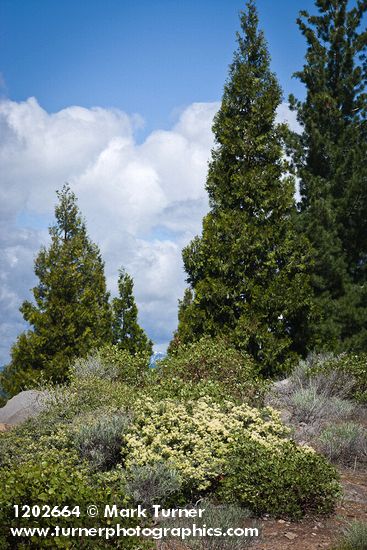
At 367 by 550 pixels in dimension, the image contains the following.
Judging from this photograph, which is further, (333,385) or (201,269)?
(201,269)

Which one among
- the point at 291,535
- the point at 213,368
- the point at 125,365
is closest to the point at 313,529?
the point at 291,535

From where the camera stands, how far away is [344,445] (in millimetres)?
8156

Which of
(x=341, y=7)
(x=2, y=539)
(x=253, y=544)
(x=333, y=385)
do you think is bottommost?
(x=253, y=544)

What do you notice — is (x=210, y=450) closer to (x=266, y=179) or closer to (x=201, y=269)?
(x=201, y=269)

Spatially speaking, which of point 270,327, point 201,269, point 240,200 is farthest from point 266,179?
point 270,327

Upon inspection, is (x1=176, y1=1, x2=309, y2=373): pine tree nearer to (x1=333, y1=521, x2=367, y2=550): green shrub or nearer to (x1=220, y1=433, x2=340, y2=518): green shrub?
(x1=220, y1=433, x2=340, y2=518): green shrub

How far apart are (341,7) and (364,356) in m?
11.0

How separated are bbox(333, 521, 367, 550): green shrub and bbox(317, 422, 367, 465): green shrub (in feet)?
9.21

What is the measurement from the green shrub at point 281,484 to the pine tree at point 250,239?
6.27 metres

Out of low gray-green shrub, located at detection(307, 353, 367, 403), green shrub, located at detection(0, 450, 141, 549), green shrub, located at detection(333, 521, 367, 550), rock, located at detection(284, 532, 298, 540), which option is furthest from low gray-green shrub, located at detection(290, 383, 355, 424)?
green shrub, located at detection(0, 450, 141, 549)

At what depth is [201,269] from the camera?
1386cm

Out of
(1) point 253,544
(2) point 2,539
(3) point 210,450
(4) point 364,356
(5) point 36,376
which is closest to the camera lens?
(2) point 2,539

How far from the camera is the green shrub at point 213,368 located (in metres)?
10.3

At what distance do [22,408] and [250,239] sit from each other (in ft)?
21.1
